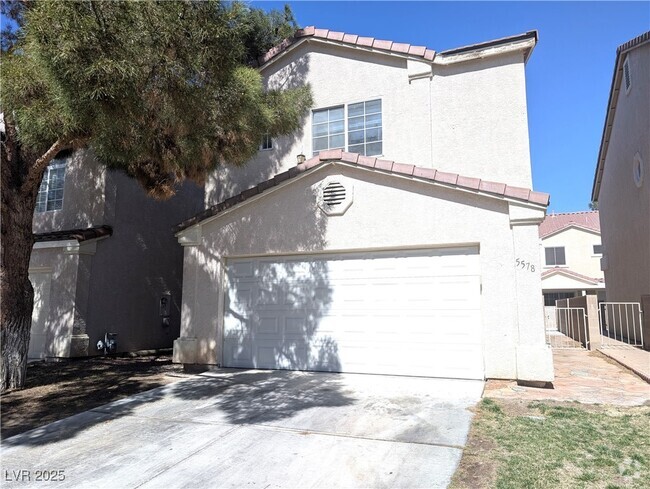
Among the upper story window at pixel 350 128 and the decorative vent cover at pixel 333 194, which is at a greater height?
the upper story window at pixel 350 128

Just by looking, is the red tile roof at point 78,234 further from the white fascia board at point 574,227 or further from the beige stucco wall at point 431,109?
the white fascia board at point 574,227

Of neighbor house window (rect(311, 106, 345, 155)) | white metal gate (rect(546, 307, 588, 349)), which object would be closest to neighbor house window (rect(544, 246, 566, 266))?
white metal gate (rect(546, 307, 588, 349))

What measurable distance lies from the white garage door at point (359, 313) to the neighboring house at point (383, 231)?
0.08ft

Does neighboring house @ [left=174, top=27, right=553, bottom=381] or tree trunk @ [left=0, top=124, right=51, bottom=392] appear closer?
tree trunk @ [left=0, top=124, right=51, bottom=392]

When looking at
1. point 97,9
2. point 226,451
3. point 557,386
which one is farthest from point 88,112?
point 557,386

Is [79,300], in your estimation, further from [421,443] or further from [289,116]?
[421,443]

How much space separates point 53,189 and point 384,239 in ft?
33.5

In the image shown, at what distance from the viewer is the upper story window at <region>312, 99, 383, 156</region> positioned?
1091 centimetres

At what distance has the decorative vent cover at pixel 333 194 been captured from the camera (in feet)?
30.1

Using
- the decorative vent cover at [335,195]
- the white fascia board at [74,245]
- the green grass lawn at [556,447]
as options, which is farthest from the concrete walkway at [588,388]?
the white fascia board at [74,245]

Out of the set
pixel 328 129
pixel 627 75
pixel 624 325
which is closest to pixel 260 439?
pixel 328 129

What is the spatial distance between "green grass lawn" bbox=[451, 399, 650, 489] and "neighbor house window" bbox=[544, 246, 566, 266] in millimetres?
27673

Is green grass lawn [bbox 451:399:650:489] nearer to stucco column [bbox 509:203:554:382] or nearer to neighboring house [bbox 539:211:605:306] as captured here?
stucco column [bbox 509:203:554:382]

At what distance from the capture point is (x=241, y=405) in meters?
6.82
